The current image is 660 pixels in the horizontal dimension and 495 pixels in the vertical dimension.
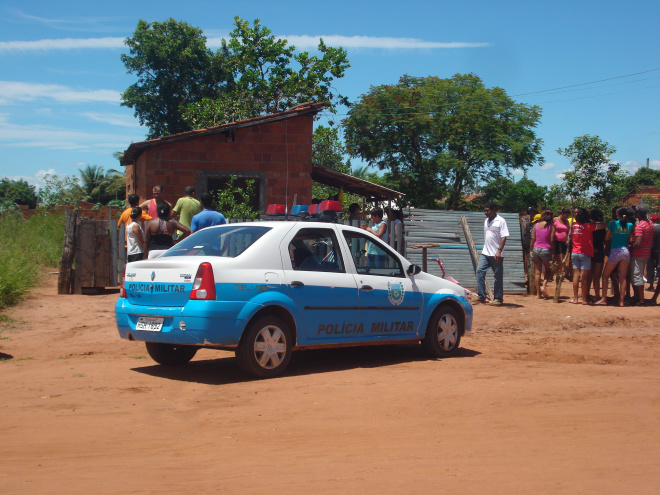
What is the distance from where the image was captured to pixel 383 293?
822cm

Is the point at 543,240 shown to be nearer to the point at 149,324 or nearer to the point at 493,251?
the point at 493,251

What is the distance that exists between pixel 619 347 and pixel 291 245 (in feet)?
17.4

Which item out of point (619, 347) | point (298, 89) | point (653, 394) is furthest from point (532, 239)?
point (298, 89)

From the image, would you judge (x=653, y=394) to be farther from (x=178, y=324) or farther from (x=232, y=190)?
(x=232, y=190)

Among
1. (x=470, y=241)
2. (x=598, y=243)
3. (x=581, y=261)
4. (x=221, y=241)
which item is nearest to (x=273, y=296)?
(x=221, y=241)

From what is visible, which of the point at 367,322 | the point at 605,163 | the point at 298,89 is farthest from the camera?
the point at 298,89

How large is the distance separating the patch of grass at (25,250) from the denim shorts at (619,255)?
1092 cm

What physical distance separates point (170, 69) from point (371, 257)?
3338 cm

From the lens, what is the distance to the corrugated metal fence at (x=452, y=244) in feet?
49.5

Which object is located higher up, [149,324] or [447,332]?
[149,324]

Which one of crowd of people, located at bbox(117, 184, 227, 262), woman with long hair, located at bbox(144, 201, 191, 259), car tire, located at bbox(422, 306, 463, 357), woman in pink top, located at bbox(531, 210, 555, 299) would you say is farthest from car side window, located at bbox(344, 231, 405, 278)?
woman in pink top, located at bbox(531, 210, 555, 299)

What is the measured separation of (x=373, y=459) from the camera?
459cm

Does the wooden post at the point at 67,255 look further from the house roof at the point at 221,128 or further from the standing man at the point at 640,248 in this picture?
the standing man at the point at 640,248

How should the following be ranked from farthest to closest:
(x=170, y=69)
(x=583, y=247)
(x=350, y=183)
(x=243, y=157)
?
(x=170, y=69), (x=350, y=183), (x=243, y=157), (x=583, y=247)
